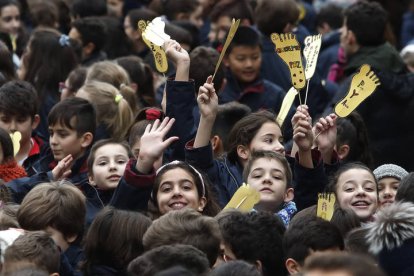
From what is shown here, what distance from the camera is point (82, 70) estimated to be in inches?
429

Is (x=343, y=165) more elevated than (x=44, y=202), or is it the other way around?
(x=343, y=165)

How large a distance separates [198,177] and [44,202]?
3.14ft

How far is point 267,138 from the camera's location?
8.67 meters

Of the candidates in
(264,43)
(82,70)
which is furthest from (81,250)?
(264,43)

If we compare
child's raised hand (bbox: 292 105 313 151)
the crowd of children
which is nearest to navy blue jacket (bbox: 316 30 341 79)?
the crowd of children

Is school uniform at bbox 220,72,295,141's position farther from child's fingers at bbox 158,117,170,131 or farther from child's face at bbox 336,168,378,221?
child's fingers at bbox 158,117,170,131

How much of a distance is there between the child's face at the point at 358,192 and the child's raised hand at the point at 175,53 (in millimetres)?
1225

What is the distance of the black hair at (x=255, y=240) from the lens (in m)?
6.85

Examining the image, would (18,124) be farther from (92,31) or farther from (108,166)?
(92,31)

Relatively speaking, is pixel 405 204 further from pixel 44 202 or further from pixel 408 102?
pixel 408 102

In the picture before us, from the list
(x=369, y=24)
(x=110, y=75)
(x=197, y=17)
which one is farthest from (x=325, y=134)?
(x=197, y=17)

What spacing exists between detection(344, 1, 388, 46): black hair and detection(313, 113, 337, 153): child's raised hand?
115 inches

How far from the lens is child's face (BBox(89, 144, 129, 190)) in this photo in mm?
8472

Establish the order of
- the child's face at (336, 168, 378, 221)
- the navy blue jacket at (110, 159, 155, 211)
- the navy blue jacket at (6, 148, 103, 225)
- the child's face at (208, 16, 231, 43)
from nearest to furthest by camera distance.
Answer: the navy blue jacket at (110, 159, 155, 211) → the child's face at (336, 168, 378, 221) → the navy blue jacket at (6, 148, 103, 225) → the child's face at (208, 16, 231, 43)
